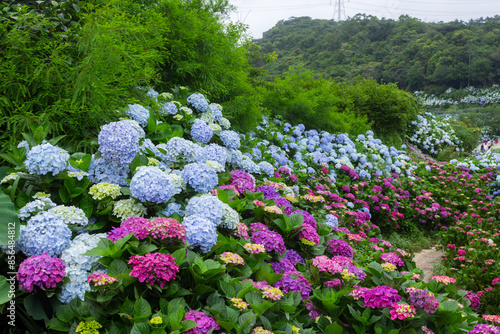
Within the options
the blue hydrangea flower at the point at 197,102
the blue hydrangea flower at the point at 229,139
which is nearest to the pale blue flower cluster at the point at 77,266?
the blue hydrangea flower at the point at 229,139

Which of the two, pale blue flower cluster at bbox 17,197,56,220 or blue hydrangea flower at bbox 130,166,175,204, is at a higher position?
blue hydrangea flower at bbox 130,166,175,204

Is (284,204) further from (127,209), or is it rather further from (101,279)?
(101,279)

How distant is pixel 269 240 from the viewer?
2299 mm

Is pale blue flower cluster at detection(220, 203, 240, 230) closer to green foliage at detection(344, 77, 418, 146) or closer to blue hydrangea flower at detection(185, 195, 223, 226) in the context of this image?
blue hydrangea flower at detection(185, 195, 223, 226)

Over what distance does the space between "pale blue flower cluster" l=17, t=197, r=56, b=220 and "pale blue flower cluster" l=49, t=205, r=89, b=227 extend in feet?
0.16

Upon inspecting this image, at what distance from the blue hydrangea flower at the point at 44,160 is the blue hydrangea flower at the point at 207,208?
2.58ft

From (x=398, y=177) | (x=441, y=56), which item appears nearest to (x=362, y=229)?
(x=398, y=177)

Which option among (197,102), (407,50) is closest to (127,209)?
→ (197,102)

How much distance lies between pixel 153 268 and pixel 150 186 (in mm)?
581

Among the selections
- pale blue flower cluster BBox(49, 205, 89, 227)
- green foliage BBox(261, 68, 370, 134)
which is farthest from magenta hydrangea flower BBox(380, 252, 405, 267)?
green foliage BBox(261, 68, 370, 134)

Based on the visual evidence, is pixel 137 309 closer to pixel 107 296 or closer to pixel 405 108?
pixel 107 296

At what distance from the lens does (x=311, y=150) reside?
6203mm

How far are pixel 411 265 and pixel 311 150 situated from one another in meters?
3.61

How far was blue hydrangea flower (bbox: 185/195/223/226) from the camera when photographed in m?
2.15
